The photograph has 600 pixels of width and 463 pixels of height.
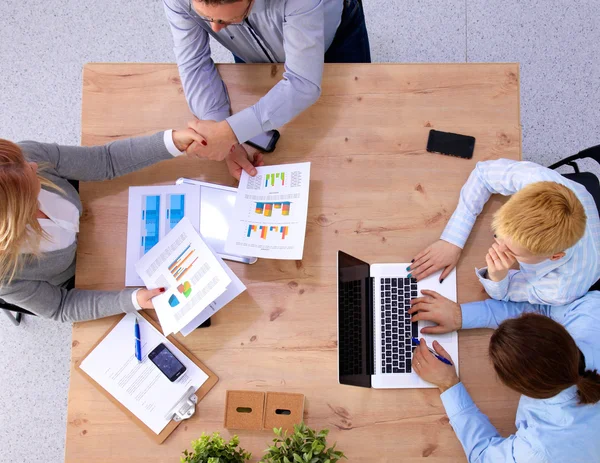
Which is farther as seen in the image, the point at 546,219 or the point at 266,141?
the point at 266,141

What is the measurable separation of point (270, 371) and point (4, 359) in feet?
4.13

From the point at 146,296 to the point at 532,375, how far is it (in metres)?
0.91

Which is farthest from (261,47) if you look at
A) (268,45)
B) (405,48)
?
(405,48)

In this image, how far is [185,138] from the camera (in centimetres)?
129

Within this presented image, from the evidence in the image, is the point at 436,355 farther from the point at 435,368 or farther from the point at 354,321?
the point at 354,321

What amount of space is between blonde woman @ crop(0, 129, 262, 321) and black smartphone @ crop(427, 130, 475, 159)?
1.56 ft

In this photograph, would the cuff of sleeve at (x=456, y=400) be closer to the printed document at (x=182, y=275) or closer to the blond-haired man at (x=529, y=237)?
the blond-haired man at (x=529, y=237)

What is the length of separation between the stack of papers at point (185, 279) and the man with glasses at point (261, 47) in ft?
0.80

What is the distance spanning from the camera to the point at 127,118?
1368 mm

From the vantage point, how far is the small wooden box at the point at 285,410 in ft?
3.98

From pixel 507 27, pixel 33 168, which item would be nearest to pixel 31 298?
pixel 33 168

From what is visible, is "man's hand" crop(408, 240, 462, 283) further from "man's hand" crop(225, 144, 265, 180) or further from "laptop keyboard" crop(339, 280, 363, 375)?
"man's hand" crop(225, 144, 265, 180)

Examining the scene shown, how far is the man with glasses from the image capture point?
47.3 inches

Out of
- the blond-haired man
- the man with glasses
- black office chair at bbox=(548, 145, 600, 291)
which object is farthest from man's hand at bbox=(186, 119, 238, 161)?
black office chair at bbox=(548, 145, 600, 291)
